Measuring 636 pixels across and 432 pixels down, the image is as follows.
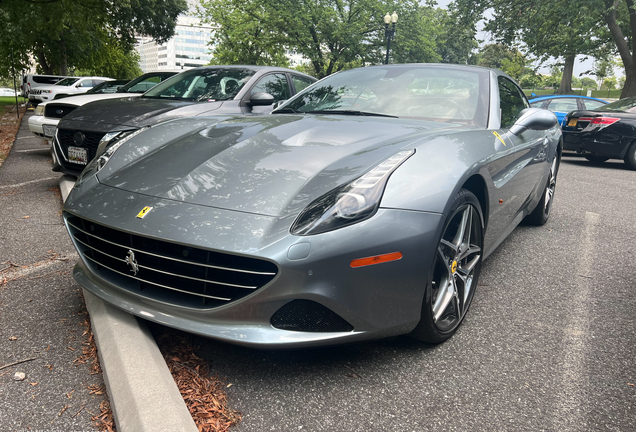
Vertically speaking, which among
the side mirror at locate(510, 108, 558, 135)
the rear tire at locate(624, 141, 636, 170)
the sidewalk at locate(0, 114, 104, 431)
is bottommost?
the rear tire at locate(624, 141, 636, 170)

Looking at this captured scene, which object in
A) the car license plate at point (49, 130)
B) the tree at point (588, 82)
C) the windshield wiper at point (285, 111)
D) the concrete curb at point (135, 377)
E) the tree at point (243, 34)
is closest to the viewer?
the concrete curb at point (135, 377)

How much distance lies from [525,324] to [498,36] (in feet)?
75.9

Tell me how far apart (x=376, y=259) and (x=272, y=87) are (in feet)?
15.6

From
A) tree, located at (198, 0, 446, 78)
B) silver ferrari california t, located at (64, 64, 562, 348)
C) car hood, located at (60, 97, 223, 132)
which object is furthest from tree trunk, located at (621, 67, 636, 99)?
silver ferrari california t, located at (64, 64, 562, 348)

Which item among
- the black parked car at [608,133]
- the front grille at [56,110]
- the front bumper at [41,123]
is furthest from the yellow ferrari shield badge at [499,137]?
the black parked car at [608,133]

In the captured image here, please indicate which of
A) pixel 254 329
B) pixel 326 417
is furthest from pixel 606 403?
pixel 254 329

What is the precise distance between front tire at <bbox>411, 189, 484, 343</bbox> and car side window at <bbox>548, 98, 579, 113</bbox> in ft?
37.4

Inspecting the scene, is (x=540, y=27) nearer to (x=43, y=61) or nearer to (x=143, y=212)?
(x=143, y=212)

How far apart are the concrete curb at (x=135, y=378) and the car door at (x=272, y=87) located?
3.99 metres

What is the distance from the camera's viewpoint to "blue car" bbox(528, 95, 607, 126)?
1216cm

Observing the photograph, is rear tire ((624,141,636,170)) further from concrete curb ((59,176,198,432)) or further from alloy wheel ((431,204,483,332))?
concrete curb ((59,176,198,432))

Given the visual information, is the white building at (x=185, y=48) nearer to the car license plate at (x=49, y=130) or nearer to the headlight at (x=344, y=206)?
the car license plate at (x=49, y=130)

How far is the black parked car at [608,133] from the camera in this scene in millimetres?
8859

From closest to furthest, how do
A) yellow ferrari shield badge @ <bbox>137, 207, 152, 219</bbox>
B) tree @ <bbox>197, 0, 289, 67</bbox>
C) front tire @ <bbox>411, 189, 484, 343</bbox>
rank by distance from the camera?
yellow ferrari shield badge @ <bbox>137, 207, 152, 219</bbox> → front tire @ <bbox>411, 189, 484, 343</bbox> → tree @ <bbox>197, 0, 289, 67</bbox>
